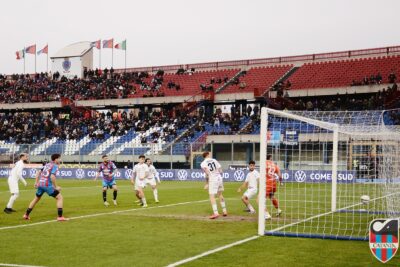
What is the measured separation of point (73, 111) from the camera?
6303 centimetres

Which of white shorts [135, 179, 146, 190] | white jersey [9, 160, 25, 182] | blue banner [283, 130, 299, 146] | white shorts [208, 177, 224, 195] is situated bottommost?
white shorts [135, 179, 146, 190]

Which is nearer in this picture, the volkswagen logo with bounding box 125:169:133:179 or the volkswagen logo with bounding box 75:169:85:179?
the volkswagen logo with bounding box 125:169:133:179

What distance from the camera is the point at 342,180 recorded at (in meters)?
33.4

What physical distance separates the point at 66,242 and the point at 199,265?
13.0 feet

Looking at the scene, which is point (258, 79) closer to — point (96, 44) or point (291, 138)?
point (291, 138)

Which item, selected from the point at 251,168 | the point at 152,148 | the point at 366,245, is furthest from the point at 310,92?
the point at 366,245

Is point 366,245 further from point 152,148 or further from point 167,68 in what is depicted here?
point 167,68

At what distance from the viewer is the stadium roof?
235 feet

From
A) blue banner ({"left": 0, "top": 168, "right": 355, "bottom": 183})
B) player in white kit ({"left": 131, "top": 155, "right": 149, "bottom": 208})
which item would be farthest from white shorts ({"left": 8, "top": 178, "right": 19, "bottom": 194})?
blue banner ({"left": 0, "top": 168, "right": 355, "bottom": 183})

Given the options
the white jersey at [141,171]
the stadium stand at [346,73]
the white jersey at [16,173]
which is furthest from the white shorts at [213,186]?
the stadium stand at [346,73]

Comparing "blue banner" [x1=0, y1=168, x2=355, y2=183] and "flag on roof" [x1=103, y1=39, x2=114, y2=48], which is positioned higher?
"flag on roof" [x1=103, y1=39, x2=114, y2=48]

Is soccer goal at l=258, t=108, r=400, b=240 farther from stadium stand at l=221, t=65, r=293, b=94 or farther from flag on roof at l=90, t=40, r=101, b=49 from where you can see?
flag on roof at l=90, t=40, r=101, b=49

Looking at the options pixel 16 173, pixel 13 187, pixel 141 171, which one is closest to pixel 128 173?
pixel 141 171

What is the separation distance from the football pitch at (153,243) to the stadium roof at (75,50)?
179ft
